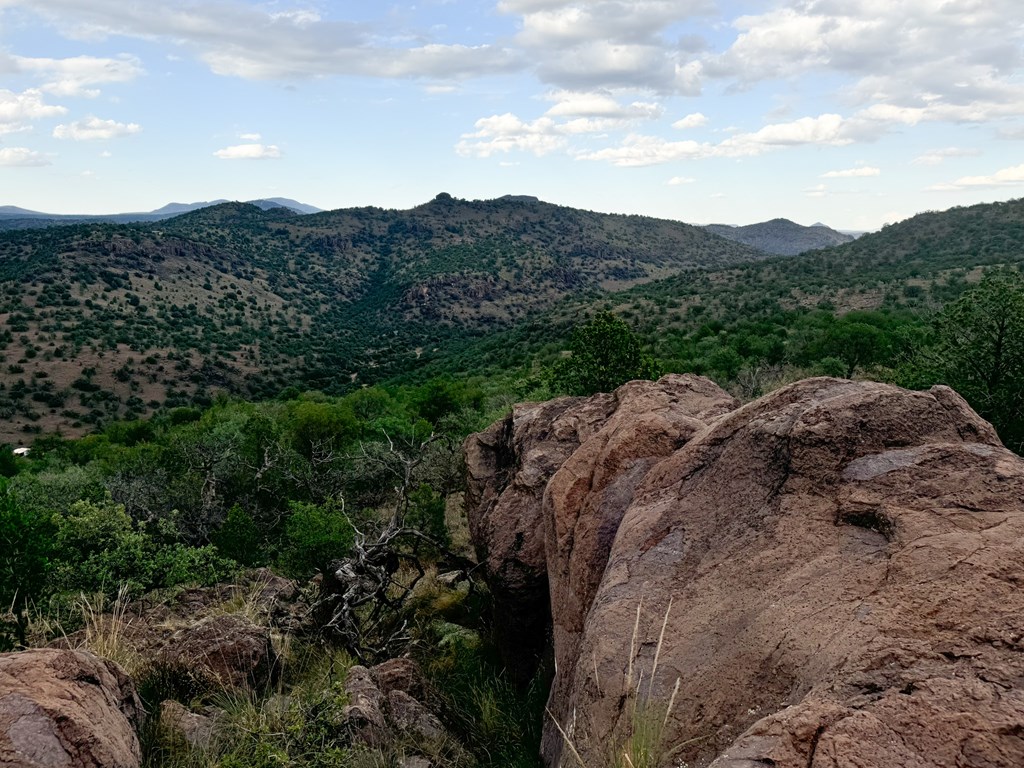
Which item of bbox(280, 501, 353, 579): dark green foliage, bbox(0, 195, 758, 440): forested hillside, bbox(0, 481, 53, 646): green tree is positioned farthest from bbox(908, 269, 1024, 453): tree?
bbox(0, 195, 758, 440): forested hillside

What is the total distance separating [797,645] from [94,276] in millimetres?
101318

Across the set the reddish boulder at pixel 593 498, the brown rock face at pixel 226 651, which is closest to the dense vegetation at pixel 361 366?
the brown rock face at pixel 226 651

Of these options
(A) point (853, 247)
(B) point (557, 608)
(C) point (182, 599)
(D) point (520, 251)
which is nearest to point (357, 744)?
(B) point (557, 608)

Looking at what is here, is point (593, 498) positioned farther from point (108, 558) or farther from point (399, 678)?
point (108, 558)

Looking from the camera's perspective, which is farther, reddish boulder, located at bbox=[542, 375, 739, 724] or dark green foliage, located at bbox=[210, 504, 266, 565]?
dark green foliage, located at bbox=[210, 504, 266, 565]

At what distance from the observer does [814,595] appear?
3762 millimetres

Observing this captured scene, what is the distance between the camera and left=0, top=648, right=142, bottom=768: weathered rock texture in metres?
3.53

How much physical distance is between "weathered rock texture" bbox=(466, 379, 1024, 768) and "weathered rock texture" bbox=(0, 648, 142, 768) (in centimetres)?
273

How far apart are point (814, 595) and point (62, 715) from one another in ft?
14.1

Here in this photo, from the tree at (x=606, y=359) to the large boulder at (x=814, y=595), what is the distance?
404 inches

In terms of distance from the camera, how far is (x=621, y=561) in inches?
196

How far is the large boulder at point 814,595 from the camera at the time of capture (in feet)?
8.76

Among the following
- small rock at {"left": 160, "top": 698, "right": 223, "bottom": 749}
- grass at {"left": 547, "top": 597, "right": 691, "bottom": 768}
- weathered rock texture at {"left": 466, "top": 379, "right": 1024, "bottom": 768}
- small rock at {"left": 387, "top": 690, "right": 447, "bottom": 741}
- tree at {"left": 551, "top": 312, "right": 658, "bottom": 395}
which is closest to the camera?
weathered rock texture at {"left": 466, "top": 379, "right": 1024, "bottom": 768}

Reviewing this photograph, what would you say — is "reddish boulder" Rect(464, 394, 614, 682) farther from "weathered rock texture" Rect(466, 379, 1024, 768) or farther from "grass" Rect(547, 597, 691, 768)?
"grass" Rect(547, 597, 691, 768)
